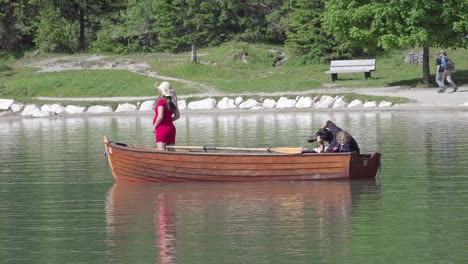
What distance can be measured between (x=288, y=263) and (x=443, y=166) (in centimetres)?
950

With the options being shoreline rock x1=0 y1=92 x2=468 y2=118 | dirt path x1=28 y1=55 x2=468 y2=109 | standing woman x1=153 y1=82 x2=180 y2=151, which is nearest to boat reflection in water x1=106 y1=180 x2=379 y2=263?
standing woman x1=153 y1=82 x2=180 y2=151

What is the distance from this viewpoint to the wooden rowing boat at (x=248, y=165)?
20.1 m

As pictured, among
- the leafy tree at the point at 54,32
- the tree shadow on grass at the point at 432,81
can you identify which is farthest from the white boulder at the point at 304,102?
the leafy tree at the point at 54,32

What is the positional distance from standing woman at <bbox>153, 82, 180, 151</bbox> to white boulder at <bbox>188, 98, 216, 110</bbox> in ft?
66.1

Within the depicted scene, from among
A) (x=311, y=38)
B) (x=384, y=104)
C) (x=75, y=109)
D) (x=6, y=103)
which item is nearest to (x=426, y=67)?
(x=384, y=104)

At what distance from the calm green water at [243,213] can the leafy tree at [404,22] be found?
1167cm

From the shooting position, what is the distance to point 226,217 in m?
17.0

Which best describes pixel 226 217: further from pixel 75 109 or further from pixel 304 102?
pixel 75 109

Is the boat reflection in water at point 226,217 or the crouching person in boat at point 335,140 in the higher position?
the crouching person in boat at point 335,140

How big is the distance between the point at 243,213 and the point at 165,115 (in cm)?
413

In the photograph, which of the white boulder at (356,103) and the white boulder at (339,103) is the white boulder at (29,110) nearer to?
the white boulder at (339,103)

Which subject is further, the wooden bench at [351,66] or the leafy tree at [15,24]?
the leafy tree at [15,24]

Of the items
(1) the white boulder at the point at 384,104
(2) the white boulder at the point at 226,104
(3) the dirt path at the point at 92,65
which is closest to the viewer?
(1) the white boulder at the point at 384,104

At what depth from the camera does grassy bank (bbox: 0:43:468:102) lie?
4306 centimetres
